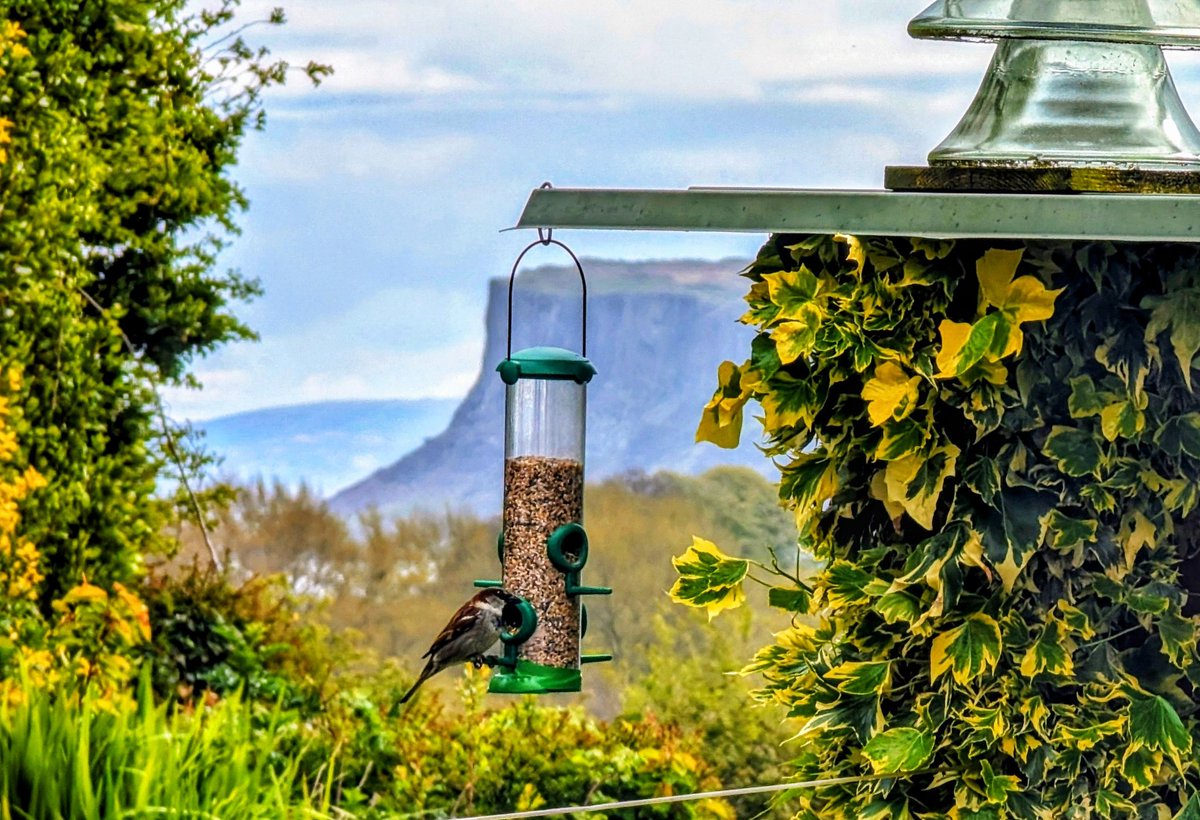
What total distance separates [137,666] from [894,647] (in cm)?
383

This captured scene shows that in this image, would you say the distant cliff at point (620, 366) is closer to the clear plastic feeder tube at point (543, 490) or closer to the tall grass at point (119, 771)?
the tall grass at point (119, 771)

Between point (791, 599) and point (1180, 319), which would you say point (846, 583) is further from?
point (1180, 319)

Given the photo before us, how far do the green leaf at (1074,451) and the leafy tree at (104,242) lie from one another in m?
3.45

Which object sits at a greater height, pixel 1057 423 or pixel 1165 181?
pixel 1165 181

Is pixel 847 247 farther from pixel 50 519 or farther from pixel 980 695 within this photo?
pixel 50 519

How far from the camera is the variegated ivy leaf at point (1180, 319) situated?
6.44ft

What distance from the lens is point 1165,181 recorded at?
2031 mm

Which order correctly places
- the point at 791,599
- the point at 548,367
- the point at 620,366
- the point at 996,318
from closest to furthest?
the point at 996,318 → the point at 791,599 → the point at 548,367 → the point at 620,366

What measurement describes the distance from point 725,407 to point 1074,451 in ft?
1.60

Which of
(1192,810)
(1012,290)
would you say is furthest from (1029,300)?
(1192,810)

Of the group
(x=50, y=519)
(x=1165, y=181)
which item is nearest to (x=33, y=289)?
(x=50, y=519)

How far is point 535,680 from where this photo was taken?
2.71 metres

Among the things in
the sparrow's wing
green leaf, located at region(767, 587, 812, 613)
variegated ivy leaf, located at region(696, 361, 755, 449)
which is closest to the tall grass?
the sparrow's wing

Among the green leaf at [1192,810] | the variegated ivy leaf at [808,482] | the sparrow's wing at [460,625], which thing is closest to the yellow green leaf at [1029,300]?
the variegated ivy leaf at [808,482]
